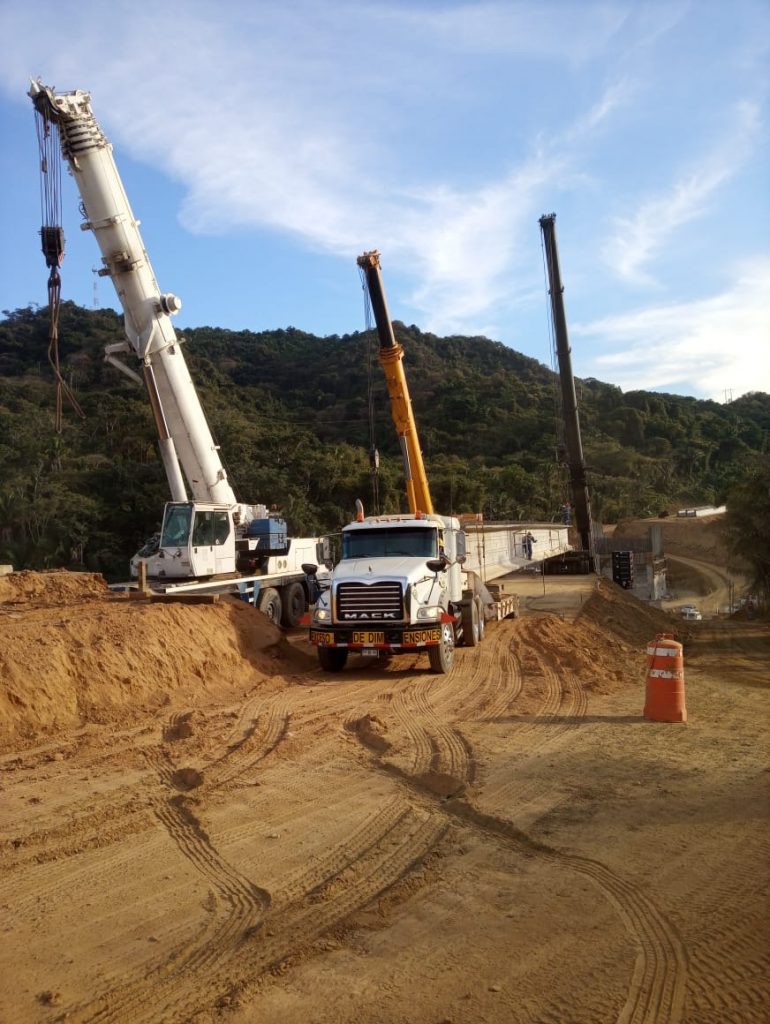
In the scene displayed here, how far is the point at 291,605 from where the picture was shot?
1827 centimetres

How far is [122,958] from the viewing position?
4.23 m

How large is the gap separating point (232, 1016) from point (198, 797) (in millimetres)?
3313

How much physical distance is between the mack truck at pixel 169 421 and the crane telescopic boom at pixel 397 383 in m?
4.50

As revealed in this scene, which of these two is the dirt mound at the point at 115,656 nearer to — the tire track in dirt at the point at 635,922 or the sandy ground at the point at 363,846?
the sandy ground at the point at 363,846

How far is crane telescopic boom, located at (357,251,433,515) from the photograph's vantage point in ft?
66.6

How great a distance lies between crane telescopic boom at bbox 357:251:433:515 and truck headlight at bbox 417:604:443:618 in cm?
748

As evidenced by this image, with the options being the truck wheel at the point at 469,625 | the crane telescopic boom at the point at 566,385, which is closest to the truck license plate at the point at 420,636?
the truck wheel at the point at 469,625

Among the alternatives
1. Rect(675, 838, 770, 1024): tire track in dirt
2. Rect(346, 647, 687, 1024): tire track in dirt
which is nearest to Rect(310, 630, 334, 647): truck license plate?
Rect(346, 647, 687, 1024): tire track in dirt

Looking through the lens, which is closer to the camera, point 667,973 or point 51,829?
point 667,973

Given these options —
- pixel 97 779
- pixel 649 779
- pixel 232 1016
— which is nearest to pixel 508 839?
pixel 649 779

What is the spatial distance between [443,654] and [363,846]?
291 inches

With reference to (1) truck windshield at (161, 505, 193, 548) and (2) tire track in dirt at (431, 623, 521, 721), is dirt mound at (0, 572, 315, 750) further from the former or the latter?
(2) tire track in dirt at (431, 623, 521, 721)

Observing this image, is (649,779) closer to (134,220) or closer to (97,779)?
(97,779)

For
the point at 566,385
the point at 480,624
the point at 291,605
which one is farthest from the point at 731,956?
the point at 566,385
